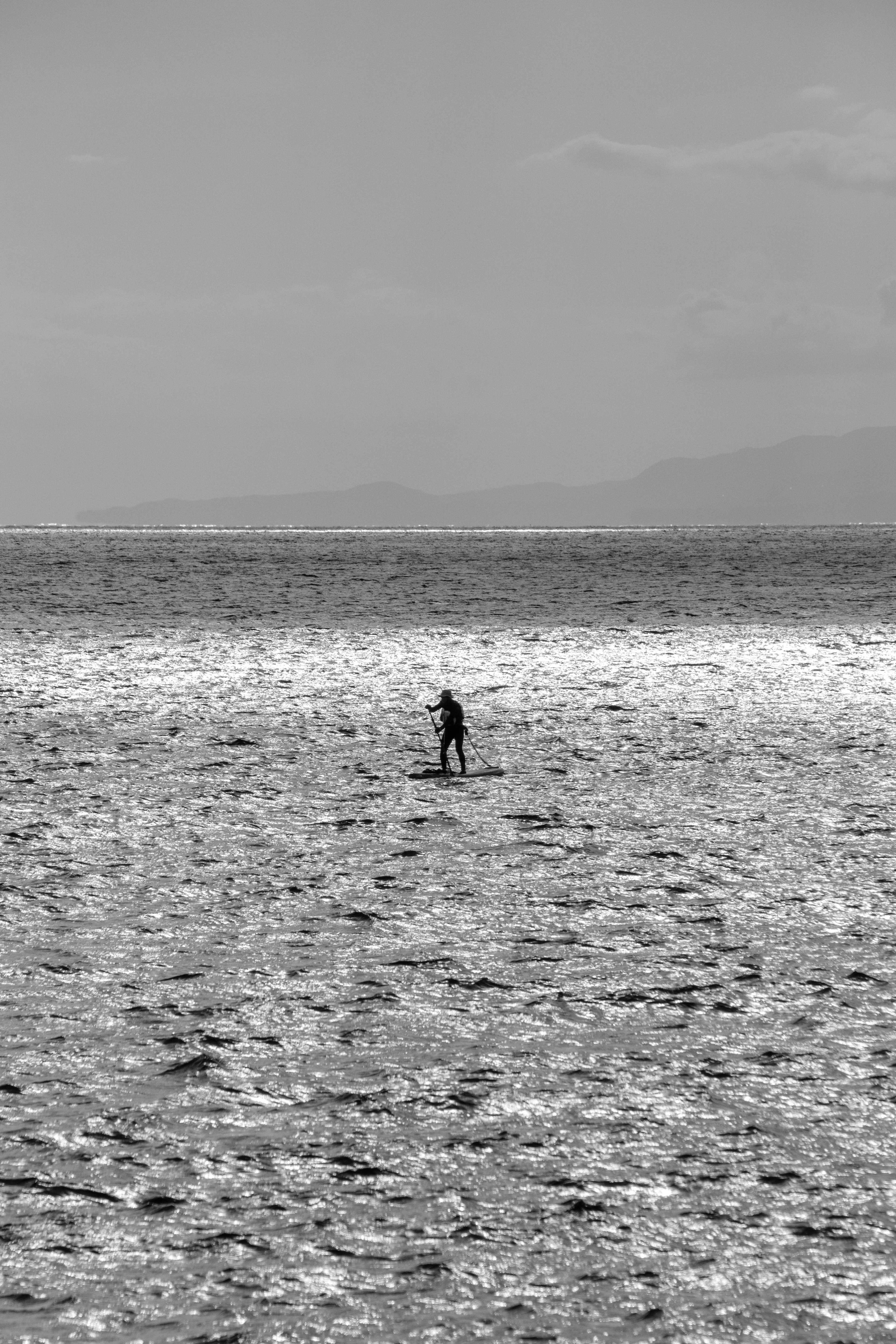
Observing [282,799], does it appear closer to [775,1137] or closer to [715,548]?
[775,1137]

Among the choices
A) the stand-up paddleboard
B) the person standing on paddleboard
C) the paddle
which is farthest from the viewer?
the stand-up paddleboard

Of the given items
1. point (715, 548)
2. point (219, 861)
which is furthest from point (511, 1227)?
point (715, 548)

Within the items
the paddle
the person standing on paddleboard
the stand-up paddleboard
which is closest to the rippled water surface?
the stand-up paddleboard

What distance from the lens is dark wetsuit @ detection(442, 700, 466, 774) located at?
26.9m

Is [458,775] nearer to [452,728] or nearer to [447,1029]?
[452,728]

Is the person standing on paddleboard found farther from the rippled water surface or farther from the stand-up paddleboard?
the rippled water surface

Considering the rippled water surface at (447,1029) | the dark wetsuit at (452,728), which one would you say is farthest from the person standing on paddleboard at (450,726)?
the rippled water surface at (447,1029)

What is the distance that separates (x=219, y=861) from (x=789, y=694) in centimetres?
2304

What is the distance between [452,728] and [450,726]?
55 millimetres

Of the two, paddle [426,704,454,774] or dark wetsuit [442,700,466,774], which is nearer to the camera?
dark wetsuit [442,700,466,774]

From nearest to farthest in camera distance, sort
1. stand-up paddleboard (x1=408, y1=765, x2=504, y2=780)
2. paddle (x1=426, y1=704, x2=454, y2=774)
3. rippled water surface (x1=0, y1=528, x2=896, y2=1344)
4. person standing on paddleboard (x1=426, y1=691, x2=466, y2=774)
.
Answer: rippled water surface (x1=0, y1=528, x2=896, y2=1344) < person standing on paddleboard (x1=426, y1=691, x2=466, y2=774) < paddle (x1=426, y1=704, x2=454, y2=774) < stand-up paddleboard (x1=408, y1=765, x2=504, y2=780)

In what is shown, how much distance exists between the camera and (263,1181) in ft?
35.8

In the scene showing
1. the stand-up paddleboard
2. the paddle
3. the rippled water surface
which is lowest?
the rippled water surface

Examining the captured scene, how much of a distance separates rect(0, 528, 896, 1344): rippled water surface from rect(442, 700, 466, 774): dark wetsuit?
568mm
